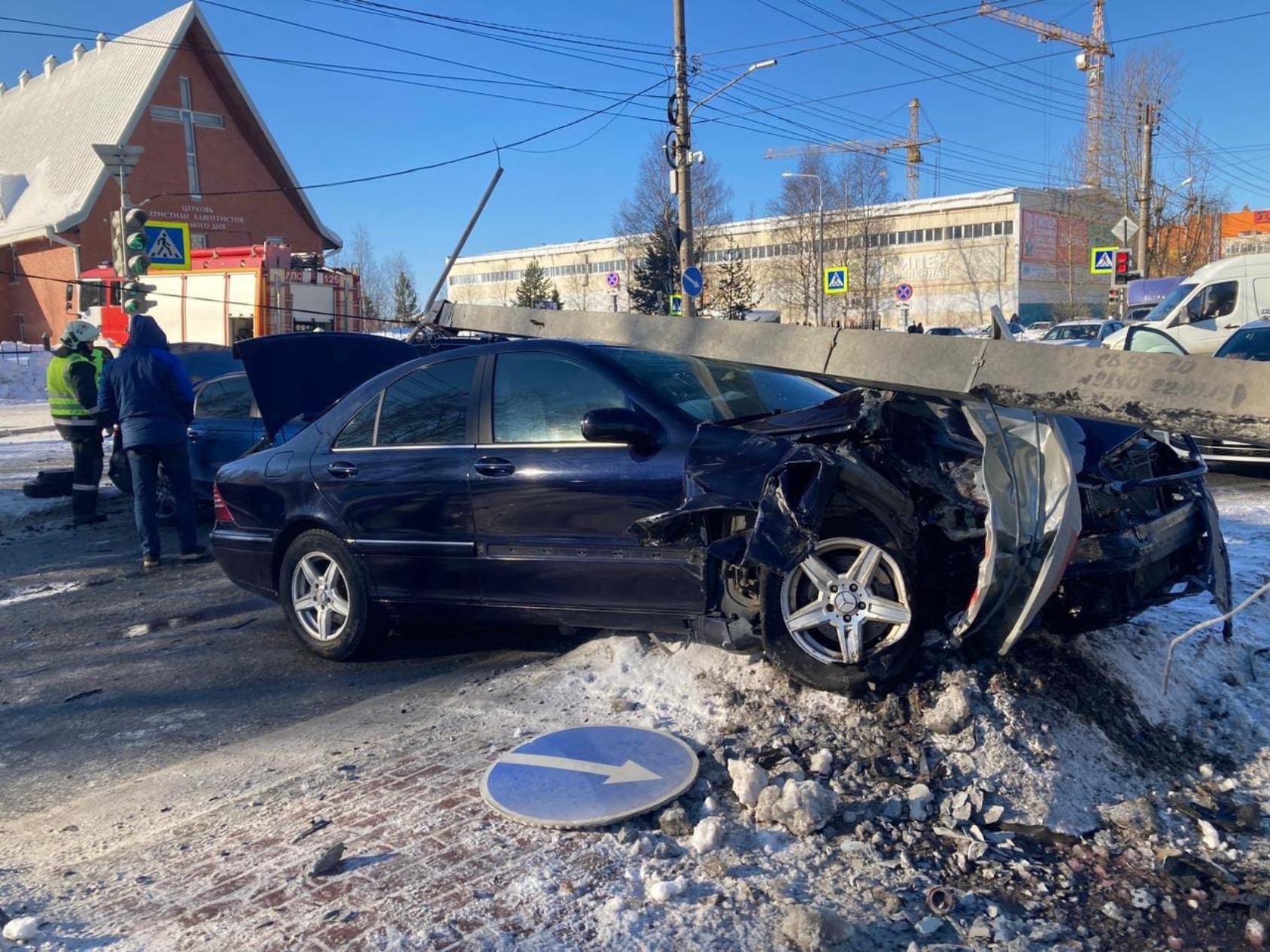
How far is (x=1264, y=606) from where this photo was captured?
17.8 feet

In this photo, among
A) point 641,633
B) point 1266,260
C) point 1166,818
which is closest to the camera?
point 1166,818

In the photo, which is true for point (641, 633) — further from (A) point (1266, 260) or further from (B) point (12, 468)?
(A) point (1266, 260)

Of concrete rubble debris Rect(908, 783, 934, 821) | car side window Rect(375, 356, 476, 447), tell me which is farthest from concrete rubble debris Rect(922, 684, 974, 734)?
car side window Rect(375, 356, 476, 447)

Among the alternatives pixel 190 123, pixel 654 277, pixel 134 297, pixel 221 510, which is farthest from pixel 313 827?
pixel 190 123

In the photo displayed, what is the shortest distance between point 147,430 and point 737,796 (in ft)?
20.3

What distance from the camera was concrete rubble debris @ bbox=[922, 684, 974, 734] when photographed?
154 inches

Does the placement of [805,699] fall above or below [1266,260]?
below

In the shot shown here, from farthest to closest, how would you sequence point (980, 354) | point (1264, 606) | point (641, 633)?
1. point (1264, 606)
2. point (641, 633)
3. point (980, 354)

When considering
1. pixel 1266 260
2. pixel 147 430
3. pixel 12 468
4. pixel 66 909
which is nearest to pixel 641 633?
pixel 66 909

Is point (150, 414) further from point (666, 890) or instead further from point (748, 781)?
point (666, 890)

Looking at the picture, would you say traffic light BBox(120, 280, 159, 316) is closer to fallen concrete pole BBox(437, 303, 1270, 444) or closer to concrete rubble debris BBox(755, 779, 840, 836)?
fallen concrete pole BBox(437, 303, 1270, 444)

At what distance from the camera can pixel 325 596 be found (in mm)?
5652

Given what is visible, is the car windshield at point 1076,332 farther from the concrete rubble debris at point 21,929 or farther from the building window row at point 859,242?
the concrete rubble debris at point 21,929

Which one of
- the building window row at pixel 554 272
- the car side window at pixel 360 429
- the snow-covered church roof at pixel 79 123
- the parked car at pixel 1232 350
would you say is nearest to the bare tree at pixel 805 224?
the building window row at pixel 554 272
